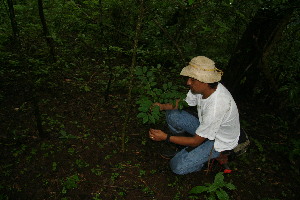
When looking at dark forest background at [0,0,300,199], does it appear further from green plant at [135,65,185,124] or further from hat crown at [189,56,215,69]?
hat crown at [189,56,215,69]

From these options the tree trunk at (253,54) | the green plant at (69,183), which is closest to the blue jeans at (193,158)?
the green plant at (69,183)

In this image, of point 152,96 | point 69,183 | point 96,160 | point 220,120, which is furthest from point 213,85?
point 69,183

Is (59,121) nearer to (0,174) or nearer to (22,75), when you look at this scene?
(0,174)

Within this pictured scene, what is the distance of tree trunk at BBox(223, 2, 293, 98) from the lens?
4.55 metres

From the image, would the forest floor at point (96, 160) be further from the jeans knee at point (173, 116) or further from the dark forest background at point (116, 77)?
the jeans knee at point (173, 116)

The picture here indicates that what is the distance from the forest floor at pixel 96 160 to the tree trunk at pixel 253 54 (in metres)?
1.30

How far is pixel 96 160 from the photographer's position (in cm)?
330

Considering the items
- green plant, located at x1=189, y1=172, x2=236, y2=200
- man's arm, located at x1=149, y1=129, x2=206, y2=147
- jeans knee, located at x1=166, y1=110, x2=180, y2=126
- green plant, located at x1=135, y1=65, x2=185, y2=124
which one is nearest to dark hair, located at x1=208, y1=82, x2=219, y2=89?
green plant, located at x1=135, y1=65, x2=185, y2=124

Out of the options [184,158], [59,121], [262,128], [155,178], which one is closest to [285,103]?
[262,128]

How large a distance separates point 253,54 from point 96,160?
383cm

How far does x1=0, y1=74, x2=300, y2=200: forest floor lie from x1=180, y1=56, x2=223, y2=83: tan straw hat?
1.25 metres

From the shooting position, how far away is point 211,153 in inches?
131

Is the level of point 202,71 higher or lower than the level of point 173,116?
higher

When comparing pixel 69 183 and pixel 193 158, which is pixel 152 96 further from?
pixel 69 183
